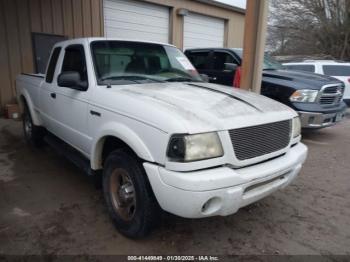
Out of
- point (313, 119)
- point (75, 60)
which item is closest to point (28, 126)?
point (75, 60)

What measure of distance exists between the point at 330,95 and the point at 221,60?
2.75 meters

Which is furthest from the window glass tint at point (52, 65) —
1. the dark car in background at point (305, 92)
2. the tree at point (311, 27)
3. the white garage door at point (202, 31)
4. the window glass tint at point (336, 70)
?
the tree at point (311, 27)

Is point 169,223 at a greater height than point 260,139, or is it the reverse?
point 260,139

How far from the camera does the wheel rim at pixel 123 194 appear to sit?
284cm

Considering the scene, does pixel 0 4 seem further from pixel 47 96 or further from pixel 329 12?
pixel 329 12

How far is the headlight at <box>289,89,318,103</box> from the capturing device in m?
6.00

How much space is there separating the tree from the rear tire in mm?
20375

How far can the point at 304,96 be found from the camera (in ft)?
19.7

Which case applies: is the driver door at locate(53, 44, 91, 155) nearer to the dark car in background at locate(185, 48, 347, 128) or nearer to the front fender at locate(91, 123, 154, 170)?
the front fender at locate(91, 123, 154, 170)

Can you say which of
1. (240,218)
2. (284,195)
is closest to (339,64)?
(284,195)

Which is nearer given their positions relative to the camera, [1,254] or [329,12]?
[1,254]

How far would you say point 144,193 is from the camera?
2545 mm

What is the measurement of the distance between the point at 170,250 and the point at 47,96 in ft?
9.83

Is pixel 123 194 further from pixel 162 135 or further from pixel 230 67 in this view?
pixel 230 67
